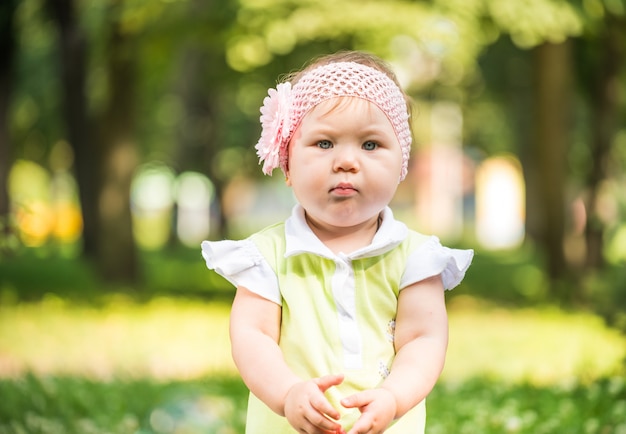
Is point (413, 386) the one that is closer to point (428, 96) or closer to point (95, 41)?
point (95, 41)

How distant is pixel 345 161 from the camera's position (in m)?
2.52

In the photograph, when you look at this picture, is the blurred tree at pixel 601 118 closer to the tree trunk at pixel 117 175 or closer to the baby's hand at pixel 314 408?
the tree trunk at pixel 117 175

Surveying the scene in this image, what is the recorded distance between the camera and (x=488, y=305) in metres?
13.0

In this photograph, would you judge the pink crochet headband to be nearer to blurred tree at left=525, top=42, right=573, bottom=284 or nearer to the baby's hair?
the baby's hair

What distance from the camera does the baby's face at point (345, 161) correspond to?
2.55 meters

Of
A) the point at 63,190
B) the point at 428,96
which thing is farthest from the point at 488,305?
the point at 63,190

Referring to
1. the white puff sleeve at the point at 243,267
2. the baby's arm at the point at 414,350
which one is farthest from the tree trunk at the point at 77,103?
the baby's arm at the point at 414,350

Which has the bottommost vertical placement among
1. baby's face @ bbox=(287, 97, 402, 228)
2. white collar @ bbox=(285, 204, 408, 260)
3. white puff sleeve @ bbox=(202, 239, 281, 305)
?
white puff sleeve @ bbox=(202, 239, 281, 305)

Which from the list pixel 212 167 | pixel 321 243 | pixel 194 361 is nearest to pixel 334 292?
pixel 321 243

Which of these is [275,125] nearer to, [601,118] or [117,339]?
[117,339]

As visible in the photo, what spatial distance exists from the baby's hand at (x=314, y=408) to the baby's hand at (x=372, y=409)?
48 mm

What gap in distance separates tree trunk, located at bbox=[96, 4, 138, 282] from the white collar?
436 inches

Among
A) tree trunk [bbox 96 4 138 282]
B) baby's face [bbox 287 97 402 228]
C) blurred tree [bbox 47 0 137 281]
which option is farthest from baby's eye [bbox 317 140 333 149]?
tree trunk [bbox 96 4 138 282]

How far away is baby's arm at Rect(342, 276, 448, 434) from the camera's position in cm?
243
